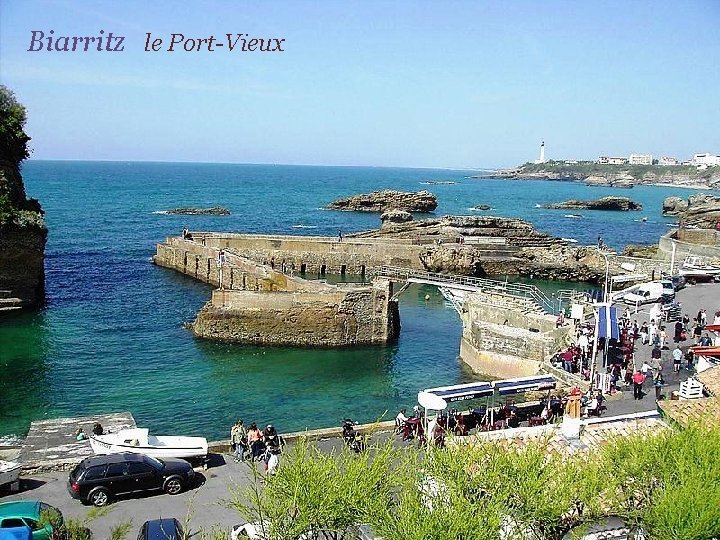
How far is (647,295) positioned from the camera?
32594mm

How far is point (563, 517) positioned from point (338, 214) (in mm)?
113411

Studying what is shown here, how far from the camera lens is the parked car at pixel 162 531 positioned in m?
12.8

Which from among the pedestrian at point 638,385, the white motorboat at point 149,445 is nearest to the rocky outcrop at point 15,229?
the white motorboat at point 149,445

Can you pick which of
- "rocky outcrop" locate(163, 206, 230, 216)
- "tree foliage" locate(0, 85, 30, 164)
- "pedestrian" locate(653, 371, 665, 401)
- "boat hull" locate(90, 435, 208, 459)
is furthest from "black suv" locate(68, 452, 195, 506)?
"rocky outcrop" locate(163, 206, 230, 216)

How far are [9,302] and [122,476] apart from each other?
31553 millimetres

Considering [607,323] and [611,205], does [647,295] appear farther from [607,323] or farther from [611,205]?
[611,205]

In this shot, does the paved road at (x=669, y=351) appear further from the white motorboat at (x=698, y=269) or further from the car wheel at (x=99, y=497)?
the car wheel at (x=99, y=497)

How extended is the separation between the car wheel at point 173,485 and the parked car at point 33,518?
279 centimetres

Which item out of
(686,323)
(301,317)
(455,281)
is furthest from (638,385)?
(455,281)

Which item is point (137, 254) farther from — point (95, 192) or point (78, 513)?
point (95, 192)

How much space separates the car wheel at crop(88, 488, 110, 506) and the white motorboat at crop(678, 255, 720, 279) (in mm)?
33632

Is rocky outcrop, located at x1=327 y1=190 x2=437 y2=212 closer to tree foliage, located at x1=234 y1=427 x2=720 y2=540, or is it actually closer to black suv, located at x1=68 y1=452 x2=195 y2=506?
black suv, located at x1=68 y1=452 x2=195 y2=506

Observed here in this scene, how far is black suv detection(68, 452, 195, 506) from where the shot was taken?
15.4 metres

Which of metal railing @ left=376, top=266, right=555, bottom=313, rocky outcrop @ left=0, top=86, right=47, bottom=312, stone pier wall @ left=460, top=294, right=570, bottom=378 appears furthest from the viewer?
rocky outcrop @ left=0, top=86, right=47, bottom=312
